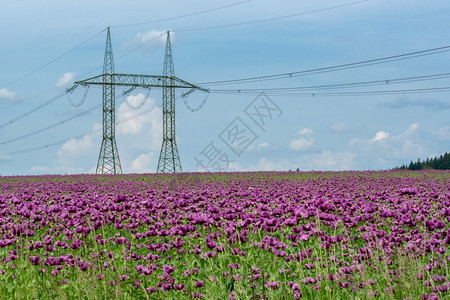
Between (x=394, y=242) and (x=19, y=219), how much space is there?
24.8ft

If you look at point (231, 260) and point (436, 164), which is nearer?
point (231, 260)

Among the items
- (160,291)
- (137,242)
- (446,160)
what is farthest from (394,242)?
(446,160)

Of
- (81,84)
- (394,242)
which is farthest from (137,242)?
(81,84)

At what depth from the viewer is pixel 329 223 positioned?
782cm

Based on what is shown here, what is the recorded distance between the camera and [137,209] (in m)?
9.62

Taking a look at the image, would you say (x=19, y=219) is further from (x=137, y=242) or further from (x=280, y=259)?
(x=280, y=259)

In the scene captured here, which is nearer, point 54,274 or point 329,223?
point 54,274

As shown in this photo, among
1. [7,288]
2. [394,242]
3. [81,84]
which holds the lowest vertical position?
[7,288]

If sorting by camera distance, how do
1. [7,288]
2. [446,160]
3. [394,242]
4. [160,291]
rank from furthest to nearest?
[446,160] < [394,242] < [7,288] < [160,291]

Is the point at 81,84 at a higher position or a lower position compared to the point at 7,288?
higher

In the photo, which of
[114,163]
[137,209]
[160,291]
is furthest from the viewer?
[114,163]

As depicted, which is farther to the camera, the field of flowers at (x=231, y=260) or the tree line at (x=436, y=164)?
the tree line at (x=436, y=164)

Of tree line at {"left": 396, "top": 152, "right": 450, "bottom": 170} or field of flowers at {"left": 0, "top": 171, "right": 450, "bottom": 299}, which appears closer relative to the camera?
field of flowers at {"left": 0, "top": 171, "right": 450, "bottom": 299}

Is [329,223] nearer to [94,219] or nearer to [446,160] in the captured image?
[94,219]
